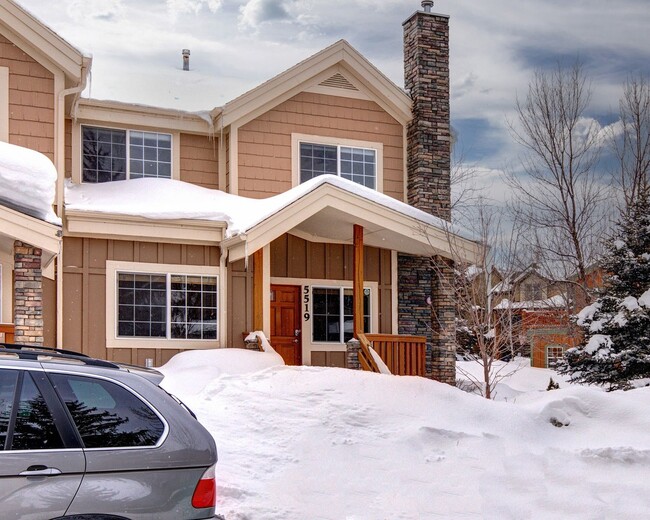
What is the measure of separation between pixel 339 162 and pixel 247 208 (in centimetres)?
293

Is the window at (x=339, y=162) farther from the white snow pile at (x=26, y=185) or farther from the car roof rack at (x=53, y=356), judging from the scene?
the car roof rack at (x=53, y=356)

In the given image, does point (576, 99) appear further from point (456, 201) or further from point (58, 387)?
point (58, 387)

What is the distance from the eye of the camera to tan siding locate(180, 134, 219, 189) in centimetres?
1711

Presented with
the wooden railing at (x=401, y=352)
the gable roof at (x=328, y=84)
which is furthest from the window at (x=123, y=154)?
the wooden railing at (x=401, y=352)

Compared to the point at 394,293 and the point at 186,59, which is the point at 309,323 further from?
the point at 186,59

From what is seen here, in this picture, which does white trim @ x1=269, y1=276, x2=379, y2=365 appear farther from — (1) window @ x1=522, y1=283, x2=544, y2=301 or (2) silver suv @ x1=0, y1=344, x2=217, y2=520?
(2) silver suv @ x1=0, y1=344, x2=217, y2=520

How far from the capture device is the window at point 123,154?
16.4 m

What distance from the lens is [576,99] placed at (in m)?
21.3

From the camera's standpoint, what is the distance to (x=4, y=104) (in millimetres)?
14250

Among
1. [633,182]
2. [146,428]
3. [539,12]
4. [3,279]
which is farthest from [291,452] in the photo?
[539,12]

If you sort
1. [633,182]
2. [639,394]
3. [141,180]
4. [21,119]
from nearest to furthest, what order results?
[639,394] → [21,119] → [141,180] → [633,182]

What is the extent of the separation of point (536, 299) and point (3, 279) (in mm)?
18271

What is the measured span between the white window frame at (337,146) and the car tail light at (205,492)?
1283cm

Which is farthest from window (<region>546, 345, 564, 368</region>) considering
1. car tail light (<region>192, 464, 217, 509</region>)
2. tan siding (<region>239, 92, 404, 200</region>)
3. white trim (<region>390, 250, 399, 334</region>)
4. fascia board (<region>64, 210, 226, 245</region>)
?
car tail light (<region>192, 464, 217, 509</region>)
